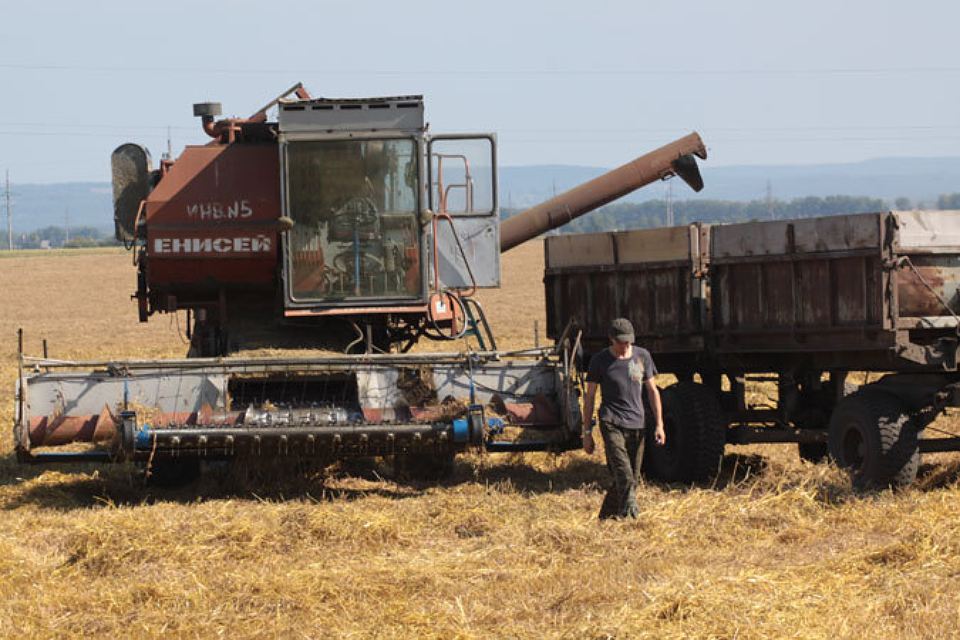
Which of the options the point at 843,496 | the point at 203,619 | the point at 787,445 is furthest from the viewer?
the point at 787,445

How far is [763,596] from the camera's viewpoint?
7316 mm

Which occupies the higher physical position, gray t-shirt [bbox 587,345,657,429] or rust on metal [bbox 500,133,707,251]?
rust on metal [bbox 500,133,707,251]

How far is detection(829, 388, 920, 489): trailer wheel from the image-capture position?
35.8ft

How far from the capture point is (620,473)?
997 cm

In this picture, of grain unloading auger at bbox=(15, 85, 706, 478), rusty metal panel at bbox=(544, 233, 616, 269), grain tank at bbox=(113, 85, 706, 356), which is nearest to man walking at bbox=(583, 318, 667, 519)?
grain unloading auger at bbox=(15, 85, 706, 478)

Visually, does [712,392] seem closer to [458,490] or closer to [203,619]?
[458,490]

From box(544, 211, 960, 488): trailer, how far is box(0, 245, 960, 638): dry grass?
41 centimetres

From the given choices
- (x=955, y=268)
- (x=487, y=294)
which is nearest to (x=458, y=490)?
(x=955, y=268)

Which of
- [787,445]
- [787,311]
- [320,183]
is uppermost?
[320,183]

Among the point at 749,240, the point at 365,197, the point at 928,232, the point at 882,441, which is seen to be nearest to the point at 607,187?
the point at 749,240

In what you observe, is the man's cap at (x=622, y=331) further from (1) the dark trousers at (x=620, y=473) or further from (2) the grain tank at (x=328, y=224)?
(2) the grain tank at (x=328, y=224)

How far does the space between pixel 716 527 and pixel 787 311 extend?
268 centimetres

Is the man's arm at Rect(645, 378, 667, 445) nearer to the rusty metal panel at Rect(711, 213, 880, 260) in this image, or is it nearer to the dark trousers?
the dark trousers

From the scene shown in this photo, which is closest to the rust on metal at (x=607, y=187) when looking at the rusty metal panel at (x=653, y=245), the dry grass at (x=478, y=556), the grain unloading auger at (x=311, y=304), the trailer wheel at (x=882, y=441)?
the rusty metal panel at (x=653, y=245)
